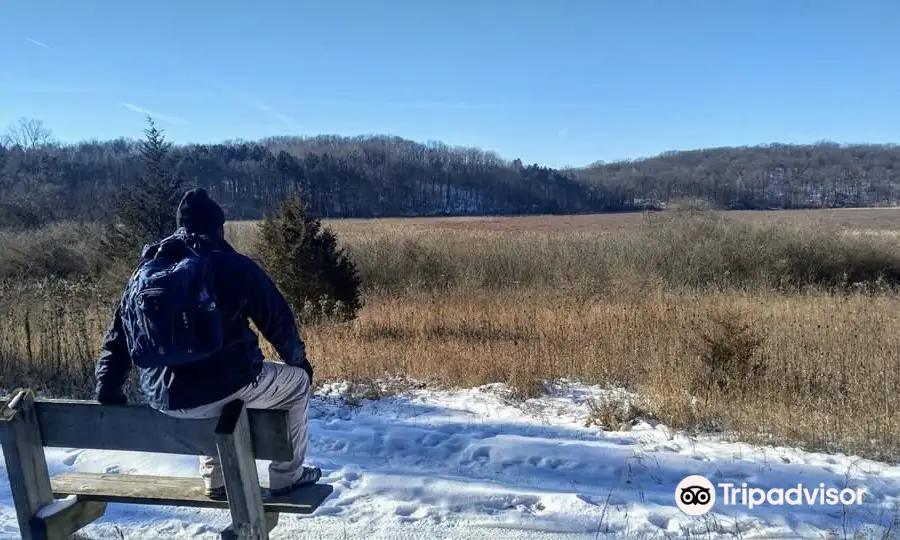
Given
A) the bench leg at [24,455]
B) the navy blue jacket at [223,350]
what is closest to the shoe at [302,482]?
the navy blue jacket at [223,350]

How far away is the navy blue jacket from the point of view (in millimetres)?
2371

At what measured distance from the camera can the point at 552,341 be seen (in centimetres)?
789

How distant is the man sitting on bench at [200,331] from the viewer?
2256 mm

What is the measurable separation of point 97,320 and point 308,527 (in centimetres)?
693

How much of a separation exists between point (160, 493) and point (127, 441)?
411 mm

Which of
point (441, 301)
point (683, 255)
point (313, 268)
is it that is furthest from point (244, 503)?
point (683, 255)

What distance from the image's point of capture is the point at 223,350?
2422mm

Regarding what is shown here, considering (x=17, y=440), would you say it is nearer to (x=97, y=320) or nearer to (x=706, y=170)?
(x=97, y=320)

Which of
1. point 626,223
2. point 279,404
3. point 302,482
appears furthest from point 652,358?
point 626,223

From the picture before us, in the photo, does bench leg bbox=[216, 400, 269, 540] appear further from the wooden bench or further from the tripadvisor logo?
the tripadvisor logo

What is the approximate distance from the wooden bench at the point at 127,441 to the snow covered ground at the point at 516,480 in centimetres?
90

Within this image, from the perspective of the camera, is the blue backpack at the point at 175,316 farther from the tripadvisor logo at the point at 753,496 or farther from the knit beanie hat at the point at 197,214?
the tripadvisor logo at the point at 753,496

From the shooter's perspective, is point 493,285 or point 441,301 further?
point 493,285

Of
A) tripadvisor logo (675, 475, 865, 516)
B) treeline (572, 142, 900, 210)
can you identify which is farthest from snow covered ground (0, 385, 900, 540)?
treeline (572, 142, 900, 210)
